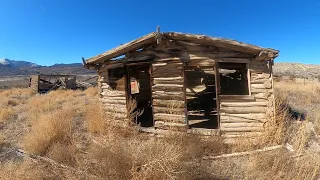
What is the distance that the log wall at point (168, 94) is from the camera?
6996 millimetres

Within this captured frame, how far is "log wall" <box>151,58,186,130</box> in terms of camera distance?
700 centimetres

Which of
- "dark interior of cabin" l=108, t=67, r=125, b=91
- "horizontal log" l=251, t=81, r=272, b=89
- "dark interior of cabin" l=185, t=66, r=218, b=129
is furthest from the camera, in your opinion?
"dark interior of cabin" l=185, t=66, r=218, b=129

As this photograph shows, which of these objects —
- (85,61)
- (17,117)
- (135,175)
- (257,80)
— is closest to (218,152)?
(257,80)

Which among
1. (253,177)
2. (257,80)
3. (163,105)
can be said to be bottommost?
(253,177)

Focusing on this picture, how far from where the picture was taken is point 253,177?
453 cm

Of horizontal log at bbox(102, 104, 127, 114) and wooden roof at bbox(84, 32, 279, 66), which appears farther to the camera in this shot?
horizontal log at bbox(102, 104, 127, 114)

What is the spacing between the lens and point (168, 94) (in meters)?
7.17

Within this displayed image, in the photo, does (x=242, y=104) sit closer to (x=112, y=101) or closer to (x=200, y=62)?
(x=200, y=62)

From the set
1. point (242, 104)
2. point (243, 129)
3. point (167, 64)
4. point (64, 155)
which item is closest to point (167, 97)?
point (167, 64)

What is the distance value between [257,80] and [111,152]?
4.49 metres

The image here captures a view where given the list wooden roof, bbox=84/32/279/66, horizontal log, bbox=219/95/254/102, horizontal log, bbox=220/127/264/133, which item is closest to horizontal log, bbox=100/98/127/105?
wooden roof, bbox=84/32/279/66

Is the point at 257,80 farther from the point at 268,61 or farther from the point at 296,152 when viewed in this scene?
the point at 296,152

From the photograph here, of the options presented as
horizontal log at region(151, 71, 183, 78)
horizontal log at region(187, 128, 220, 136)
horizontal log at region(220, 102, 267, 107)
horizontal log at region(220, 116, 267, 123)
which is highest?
horizontal log at region(151, 71, 183, 78)

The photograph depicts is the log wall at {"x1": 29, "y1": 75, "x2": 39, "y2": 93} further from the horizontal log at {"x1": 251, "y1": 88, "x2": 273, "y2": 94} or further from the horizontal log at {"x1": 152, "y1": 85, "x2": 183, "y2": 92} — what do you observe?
the horizontal log at {"x1": 251, "y1": 88, "x2": 273, "y2": 94}
